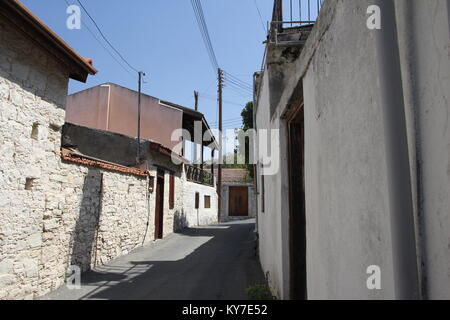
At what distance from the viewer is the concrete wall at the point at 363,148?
120cm

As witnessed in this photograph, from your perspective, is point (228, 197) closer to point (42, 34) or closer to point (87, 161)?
point (87, 161)

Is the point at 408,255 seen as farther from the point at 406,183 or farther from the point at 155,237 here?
the point at 155,237

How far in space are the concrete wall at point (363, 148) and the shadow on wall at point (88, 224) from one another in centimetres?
557

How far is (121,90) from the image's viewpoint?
1802cm

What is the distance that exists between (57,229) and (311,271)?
16.2ft

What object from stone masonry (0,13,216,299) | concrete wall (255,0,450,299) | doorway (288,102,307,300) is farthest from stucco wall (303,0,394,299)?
stone masonry (0,13,216,299)

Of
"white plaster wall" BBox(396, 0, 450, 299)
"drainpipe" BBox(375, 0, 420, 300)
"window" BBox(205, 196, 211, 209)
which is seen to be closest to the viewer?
"white plaster wall" BBox(396, 0, 450, 299)

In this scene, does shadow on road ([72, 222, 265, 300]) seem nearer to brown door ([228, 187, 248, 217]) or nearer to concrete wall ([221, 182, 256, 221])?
concrete wall ([221, 182, 256, 221])

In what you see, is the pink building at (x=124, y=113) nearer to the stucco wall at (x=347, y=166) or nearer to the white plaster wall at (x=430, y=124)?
the stucco wall at (x=347, y=166)

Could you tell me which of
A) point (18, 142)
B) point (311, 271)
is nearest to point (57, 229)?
point (18, 142)

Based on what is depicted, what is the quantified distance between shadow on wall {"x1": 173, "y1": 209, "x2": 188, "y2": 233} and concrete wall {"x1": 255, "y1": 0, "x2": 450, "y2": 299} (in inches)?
486

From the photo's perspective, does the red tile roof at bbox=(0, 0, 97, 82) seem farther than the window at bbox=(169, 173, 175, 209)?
No

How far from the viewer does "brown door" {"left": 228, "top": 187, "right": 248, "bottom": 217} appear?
90.1ft

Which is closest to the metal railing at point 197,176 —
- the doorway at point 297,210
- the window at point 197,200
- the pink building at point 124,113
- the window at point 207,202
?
the window at point 197,200
